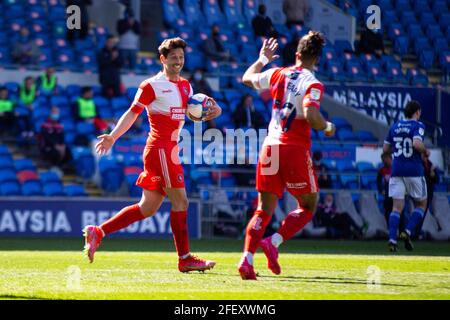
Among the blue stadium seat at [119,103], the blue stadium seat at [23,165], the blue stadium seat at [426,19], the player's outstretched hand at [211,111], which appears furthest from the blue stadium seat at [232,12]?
the player's outstretched hand at [211,111]

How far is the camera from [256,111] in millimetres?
23438

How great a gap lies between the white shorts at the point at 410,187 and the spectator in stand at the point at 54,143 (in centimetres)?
766

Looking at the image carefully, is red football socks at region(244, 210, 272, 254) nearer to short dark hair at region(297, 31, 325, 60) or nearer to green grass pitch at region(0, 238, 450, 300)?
green grass pitch at region(0, 238, 450, 300)

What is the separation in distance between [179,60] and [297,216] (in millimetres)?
2094

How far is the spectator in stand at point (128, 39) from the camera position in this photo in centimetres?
2491

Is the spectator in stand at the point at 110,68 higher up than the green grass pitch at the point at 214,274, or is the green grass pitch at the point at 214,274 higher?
the spectator in stand at the point at 110,68

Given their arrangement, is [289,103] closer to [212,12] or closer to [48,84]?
[48,84]

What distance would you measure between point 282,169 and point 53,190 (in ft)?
36.1

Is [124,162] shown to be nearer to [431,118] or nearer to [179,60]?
[431,118]

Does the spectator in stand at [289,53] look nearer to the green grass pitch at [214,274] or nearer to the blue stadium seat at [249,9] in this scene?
the blue stadium seat at [249,9]

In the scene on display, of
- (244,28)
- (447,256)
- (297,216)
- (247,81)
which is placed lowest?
(447,256)

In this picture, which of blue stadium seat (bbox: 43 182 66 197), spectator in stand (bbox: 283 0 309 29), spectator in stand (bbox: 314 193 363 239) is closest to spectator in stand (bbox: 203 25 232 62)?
spectator in stand (bbox: 283 0 309 29)
